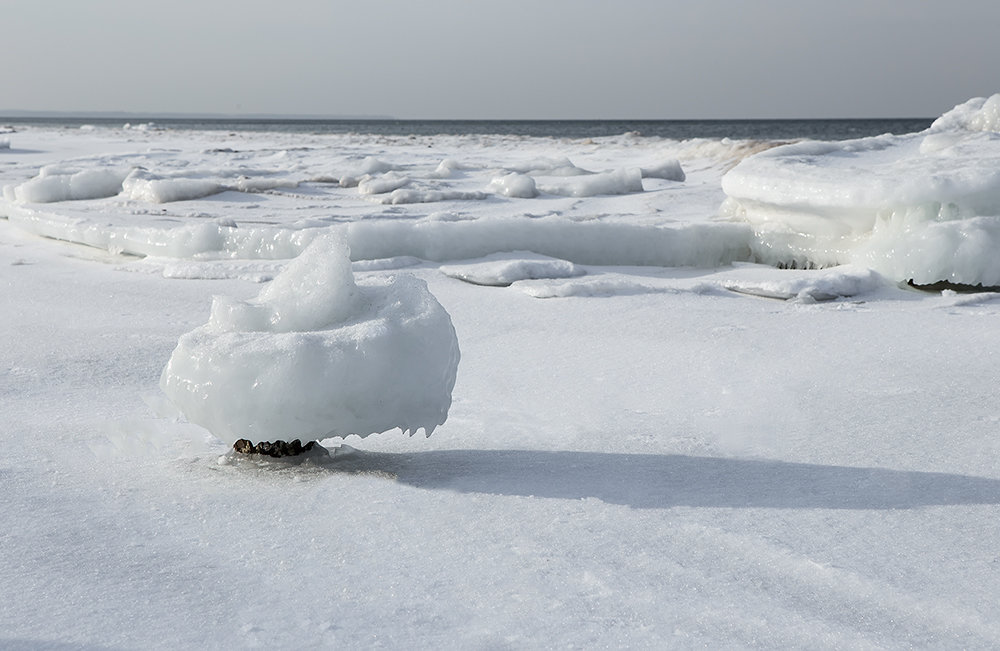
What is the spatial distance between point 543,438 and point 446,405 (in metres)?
0.37

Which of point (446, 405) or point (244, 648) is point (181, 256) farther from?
point (244, 648)

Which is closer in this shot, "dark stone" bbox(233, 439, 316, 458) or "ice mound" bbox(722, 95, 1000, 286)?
"dark stone" bbox(233, 439, 316, 458)

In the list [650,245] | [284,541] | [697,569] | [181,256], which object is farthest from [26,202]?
[697,569]

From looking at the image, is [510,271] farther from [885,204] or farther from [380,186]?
[380,186]

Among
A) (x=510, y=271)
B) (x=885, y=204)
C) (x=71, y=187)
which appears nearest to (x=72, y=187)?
(x=71, y=187)

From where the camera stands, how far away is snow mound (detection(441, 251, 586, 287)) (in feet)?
15.3

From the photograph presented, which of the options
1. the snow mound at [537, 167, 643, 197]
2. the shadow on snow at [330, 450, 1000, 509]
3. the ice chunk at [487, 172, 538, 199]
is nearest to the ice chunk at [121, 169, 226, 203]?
the ice chunk at [487, 172, 538, 199]

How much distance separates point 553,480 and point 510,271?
2.53m

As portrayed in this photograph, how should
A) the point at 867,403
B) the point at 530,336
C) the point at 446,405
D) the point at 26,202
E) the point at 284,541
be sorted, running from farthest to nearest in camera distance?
the point at 26,202 → the point at 530,336 → the point at 867,403 → the point at 446,405 → the point at 284,541

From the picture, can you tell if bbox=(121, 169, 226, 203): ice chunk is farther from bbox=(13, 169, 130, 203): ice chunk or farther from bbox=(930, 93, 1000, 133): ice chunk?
bbox=(930, 93, 1000, 133): ice chunk

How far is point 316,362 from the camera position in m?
2.16

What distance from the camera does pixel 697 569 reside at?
1760 millimetres

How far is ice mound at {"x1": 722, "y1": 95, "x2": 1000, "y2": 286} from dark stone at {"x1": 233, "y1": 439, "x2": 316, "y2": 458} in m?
3.20

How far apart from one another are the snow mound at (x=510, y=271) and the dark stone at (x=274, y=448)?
7.78 feet
